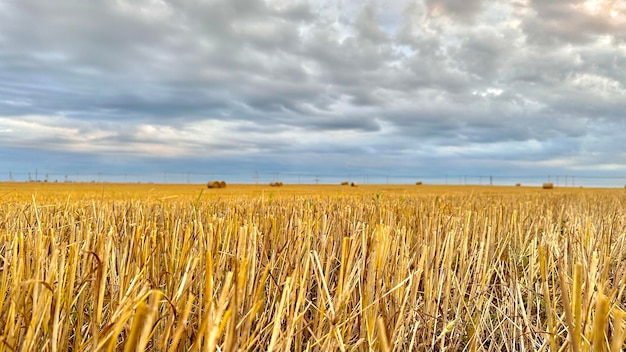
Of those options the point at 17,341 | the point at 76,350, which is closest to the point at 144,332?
the point at 76,350

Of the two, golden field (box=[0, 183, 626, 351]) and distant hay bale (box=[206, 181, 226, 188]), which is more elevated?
distant hay bale (box=[206, 181, 226, 188])

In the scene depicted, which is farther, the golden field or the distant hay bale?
the distant hay bale

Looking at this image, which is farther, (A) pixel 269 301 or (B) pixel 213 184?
(B) pixel 213 184

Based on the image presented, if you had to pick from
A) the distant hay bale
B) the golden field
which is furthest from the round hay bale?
the golden field

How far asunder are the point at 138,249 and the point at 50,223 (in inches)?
80.1

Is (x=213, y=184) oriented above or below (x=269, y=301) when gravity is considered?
above

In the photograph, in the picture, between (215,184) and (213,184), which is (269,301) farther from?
(215,184)

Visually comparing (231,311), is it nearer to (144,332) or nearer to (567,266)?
(144,332)

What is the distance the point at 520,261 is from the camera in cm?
381

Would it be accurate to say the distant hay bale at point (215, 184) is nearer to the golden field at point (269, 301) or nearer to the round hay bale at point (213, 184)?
the round hay bale at point (213, 184)

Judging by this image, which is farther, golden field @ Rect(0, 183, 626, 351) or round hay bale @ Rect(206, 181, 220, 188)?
round hay bale @ Rect(206, 181, 220, 188)

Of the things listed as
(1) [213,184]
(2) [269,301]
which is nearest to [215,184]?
(1) [213,184]

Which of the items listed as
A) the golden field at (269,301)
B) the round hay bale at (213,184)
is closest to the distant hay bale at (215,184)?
the round hay bale at (213,184)

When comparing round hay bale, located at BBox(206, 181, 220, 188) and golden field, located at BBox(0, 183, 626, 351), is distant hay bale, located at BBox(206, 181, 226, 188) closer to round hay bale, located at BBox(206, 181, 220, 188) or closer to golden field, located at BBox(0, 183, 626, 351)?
round hay bale, located at BBox(206, 181, 220, 188)
